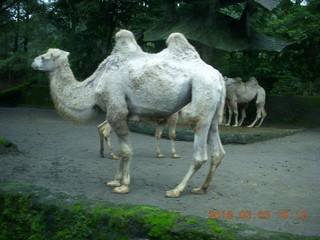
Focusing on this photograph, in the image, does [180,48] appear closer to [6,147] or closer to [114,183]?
[114,183]

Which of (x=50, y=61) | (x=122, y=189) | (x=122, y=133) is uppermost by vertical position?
(x=50, y=61)

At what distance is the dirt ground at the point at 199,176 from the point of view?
5.20m

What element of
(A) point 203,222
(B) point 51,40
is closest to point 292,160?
(A) point 203,222

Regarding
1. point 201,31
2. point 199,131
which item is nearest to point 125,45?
point 199,131

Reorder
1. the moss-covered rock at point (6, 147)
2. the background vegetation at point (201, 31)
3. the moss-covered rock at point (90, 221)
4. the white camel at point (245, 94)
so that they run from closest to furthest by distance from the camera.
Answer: the moss-covered rock at point (90, 221) < the moss-covered rock at point (6, 147) < the white camel at point (245, 94) < the background vegetation at point (201, 31)

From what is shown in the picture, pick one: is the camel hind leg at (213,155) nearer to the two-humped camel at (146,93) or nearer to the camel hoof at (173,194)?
the two-humped camel at (146,93)

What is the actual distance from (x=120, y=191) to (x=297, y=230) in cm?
260

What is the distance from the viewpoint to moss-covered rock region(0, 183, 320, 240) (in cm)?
311

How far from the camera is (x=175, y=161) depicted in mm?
9070

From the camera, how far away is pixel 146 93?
5.90 metres

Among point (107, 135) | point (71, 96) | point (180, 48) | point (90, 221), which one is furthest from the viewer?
point (107, 135)
